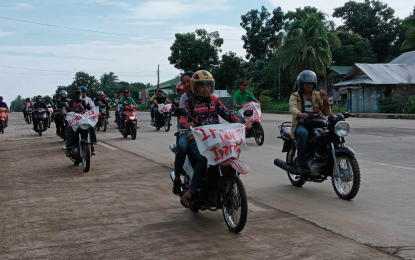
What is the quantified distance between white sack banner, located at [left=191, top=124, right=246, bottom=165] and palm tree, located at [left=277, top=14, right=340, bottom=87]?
137 ft

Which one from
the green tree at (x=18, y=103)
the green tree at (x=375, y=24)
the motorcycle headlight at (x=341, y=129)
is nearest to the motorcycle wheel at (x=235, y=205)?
the motorcycle headlight at (x=341, y=129)

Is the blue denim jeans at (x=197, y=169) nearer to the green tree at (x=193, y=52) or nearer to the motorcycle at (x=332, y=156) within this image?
the motorcycle at (x=332, y=156)

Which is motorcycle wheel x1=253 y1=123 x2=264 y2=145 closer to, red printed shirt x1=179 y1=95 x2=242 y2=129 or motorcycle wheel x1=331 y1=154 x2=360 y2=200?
motorcycle wheel x1=331 y1=154 x2=360 y2=200

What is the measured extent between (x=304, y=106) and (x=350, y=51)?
52525mm

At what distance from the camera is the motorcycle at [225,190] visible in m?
5.18

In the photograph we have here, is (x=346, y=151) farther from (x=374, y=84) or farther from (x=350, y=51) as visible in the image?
(x=350, y=51)

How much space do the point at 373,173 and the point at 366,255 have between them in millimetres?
4826

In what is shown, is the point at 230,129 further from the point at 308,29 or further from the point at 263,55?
the point at 263,55

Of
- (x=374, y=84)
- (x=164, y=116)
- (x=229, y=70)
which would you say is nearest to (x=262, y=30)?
(x=229, y=70)

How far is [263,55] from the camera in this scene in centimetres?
6931

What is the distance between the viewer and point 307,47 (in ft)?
152

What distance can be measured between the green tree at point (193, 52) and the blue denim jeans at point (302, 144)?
6509 cm

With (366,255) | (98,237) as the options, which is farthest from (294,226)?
(98,237)

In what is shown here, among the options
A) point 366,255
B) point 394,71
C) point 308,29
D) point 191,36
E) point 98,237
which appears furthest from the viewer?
point 191,36
